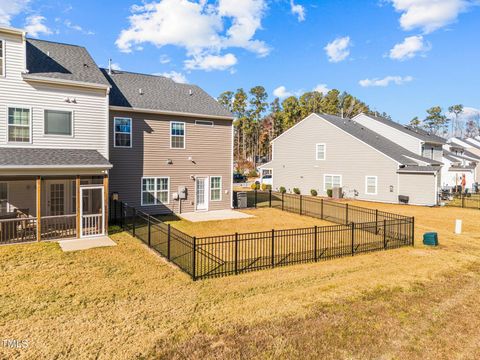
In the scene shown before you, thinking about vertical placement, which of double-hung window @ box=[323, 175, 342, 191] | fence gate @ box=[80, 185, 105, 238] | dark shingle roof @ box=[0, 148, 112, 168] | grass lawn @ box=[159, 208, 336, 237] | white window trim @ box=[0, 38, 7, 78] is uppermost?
white window trim @ box=[0, 38, 7, 78]

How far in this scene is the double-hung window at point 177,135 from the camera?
19172 mm

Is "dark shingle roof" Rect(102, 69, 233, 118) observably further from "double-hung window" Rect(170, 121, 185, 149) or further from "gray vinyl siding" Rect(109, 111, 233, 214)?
"double-hung window" Rect(170, 121, 185, 149)

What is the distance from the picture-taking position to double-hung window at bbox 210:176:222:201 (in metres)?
20.8

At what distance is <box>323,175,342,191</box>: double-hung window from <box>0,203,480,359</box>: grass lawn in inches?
760

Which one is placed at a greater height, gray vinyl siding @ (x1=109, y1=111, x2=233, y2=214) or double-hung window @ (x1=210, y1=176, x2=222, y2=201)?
gray vinyl siding @ (x1=109, y1=111, x2=233, y2=214)

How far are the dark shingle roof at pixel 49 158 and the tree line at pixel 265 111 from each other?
51.5 meters

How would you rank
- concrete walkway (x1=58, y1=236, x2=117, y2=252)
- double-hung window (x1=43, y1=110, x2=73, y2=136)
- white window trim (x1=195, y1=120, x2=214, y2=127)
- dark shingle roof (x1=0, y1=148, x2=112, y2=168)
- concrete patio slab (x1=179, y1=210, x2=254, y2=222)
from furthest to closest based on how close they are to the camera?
white window trim (x1=195, y1=120, x2=214, y2=127) → concrete patio slab (x1=179, y1=210, x2=254, y2=222) → double-hung window (x1=43, y1=110, x2=73, y2=136) → dark shingle roof (x1=0, y1=148, x2=112, y2=168) → concrete walkway (x1=58, y1=236, x2=117, y2=252)

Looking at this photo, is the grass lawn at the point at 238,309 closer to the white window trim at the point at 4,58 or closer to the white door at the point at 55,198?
the white door at the point at 55,198

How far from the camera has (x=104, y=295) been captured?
781cm

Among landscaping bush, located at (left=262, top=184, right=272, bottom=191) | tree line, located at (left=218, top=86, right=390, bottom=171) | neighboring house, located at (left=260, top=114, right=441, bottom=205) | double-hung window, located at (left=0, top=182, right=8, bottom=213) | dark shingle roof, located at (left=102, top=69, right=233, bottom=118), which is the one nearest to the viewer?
double-hung window, located at (left=0, top=182, right=8, bottom=213)

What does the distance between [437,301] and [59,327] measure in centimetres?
860

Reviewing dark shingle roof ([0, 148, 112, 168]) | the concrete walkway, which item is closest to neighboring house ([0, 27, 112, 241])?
dark shingle roof ([0, 148, 112, 168])

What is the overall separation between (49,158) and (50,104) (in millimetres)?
2854

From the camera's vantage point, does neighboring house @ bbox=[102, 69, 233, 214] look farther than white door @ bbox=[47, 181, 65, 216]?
Yes
